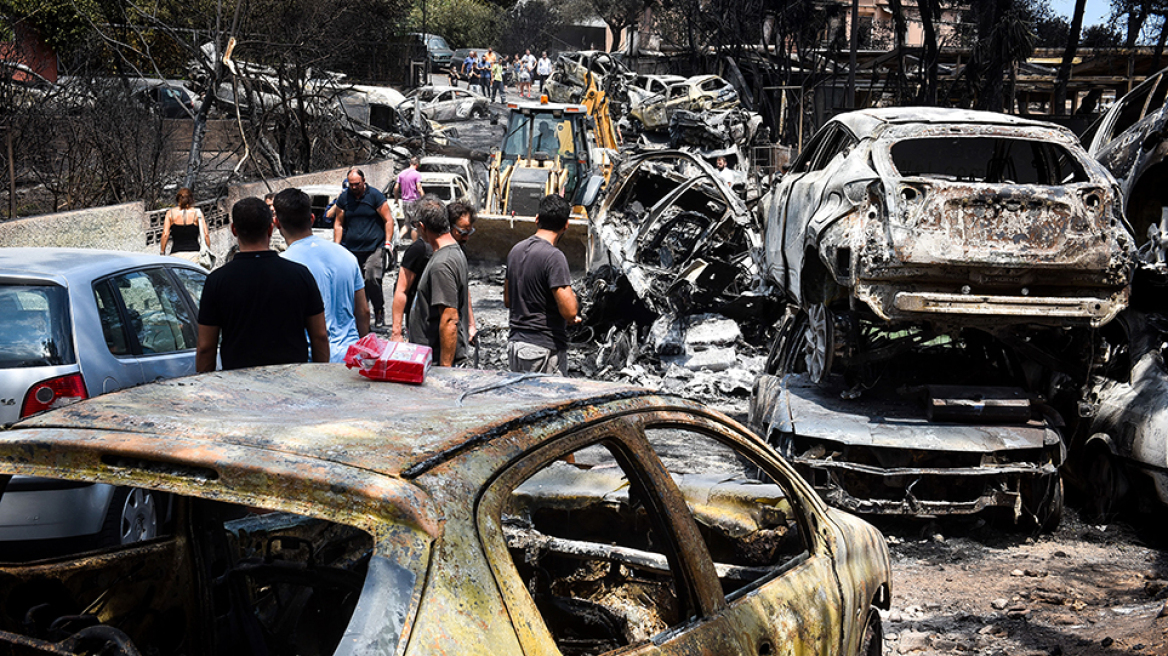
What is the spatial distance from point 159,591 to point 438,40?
45.5 metres

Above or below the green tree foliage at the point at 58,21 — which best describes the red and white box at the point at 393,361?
below

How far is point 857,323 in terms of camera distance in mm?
6707

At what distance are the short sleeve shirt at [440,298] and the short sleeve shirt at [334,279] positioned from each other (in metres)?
0.40

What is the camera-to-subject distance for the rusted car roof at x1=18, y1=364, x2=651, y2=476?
6.88 feet

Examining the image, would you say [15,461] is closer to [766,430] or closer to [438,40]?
[766,430]

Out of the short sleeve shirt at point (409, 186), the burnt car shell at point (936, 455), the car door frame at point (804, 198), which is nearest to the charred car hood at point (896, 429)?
the burnt car shell at point (936, 455)

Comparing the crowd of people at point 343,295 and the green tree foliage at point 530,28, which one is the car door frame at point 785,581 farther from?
the green tree foliage at point 530,28

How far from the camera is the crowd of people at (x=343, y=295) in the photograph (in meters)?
→ 4.84

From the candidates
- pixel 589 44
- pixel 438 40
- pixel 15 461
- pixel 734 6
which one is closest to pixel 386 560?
pixel 15 461

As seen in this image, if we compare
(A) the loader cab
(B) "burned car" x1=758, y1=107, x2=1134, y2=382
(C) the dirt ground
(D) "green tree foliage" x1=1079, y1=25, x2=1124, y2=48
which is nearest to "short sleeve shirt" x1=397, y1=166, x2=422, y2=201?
(A) the loader cab

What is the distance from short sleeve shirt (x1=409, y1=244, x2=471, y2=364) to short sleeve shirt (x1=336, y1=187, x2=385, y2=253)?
140 inches

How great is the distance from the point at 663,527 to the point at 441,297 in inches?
146

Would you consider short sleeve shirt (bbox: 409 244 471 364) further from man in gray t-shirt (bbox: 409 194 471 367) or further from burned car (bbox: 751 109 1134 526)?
burned car (bbox: 751 109 1134 526)

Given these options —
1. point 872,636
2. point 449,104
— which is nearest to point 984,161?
point 872,636
